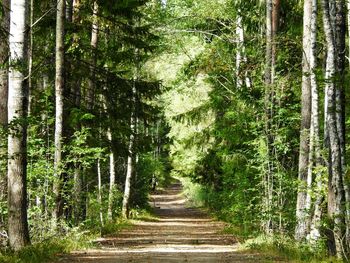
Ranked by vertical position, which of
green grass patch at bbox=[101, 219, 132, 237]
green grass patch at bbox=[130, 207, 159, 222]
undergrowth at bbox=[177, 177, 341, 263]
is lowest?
green grass patch at bbox=[130, 207, 159, 222]

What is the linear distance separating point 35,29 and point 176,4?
9440 millimetres

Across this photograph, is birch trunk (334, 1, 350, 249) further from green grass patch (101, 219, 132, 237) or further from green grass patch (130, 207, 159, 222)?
green grass patch (130, 207, 159, 222)

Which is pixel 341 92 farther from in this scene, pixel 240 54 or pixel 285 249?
pixel 240 54

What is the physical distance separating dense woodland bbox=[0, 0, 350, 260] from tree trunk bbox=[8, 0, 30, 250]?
0.02 meters

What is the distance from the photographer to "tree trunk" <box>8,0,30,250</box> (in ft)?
32.6

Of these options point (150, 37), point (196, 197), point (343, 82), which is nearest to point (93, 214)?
point (150, 37)

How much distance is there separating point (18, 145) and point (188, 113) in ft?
49.5

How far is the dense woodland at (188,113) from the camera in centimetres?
976

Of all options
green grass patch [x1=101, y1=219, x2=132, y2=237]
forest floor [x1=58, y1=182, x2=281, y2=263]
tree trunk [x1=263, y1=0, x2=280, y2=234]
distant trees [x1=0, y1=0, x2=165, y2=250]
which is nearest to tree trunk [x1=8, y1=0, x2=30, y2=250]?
distant trees [x1=0, y1=0, x2=165, y2=250]

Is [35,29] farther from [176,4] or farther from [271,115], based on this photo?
[176,4]

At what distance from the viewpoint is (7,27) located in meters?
12.3

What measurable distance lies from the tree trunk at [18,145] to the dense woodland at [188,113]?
0.07ft

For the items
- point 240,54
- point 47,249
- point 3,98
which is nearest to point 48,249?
point 47,249

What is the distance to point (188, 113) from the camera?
24656 mm
